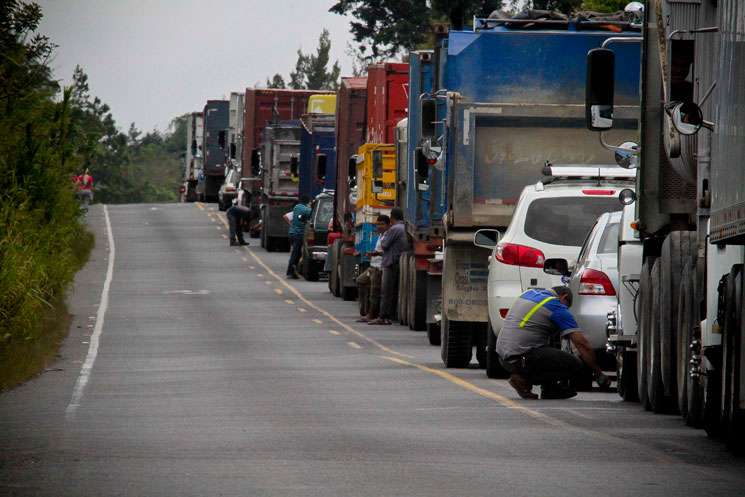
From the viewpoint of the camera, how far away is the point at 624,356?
17.4 metres

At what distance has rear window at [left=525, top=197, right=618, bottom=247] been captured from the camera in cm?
1988

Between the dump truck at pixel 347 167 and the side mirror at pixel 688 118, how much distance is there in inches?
964

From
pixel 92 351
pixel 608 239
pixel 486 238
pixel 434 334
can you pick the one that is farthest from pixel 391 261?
pixel 608 239

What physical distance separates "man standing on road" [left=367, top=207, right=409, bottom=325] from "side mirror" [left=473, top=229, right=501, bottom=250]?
31.5ft

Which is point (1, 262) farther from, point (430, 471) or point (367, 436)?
point (430, 471)

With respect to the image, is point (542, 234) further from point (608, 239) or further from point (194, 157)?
point (194, 157)

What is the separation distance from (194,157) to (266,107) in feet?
92.3

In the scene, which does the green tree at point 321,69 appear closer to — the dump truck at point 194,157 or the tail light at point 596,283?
the dump truck at point 194,157

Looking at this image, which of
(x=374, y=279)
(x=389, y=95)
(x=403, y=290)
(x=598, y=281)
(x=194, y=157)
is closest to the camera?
(x=598, y=281)

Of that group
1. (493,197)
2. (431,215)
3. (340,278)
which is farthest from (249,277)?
(493,197)

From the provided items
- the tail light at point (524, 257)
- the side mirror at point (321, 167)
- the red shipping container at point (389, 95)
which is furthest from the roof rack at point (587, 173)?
the side mirror at point (321, 167)

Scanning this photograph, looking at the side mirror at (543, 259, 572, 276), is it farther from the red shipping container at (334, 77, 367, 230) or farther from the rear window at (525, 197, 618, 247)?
the red shipping container at (334, 77, 367, 230)

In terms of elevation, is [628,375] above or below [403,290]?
above

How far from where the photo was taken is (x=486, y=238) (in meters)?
20.6
